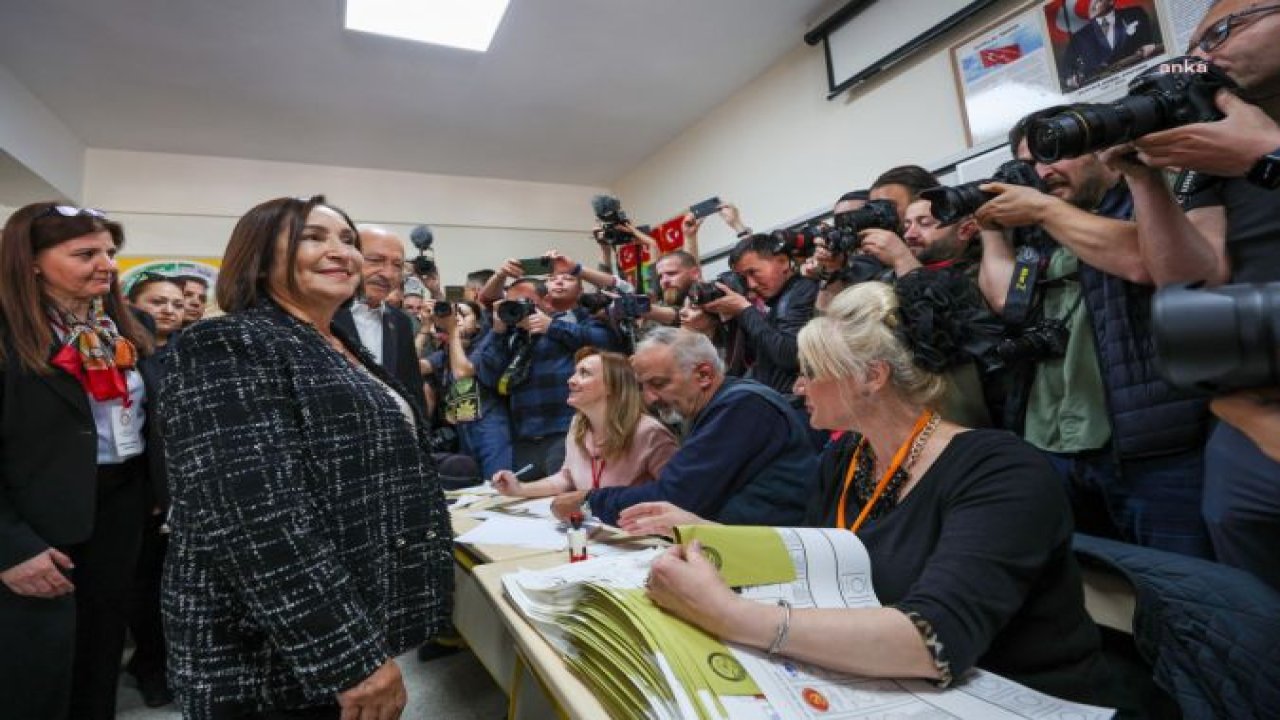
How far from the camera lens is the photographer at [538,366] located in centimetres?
262

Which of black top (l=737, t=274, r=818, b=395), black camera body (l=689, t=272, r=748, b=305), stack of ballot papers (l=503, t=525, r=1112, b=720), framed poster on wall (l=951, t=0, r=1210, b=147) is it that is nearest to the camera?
stack of ballot papers (l=503, t=525, r=1112, b=720)

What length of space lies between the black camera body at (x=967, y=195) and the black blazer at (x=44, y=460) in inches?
82.2

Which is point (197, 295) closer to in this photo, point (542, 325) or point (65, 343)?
point (65, 343)

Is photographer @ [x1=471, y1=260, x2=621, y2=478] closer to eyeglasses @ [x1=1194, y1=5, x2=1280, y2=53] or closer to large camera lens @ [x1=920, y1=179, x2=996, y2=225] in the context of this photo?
large camera lens @ [x1=920, y1=179, x2=996, y2=225]

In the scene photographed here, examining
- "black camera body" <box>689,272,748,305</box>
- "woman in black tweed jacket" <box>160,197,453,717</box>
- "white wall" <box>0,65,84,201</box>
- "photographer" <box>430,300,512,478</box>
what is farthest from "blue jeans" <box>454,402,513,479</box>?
"white wall" <box>0,65,84,201</box>

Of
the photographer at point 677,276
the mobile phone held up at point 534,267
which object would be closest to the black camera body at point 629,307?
the photographer at point 677,276

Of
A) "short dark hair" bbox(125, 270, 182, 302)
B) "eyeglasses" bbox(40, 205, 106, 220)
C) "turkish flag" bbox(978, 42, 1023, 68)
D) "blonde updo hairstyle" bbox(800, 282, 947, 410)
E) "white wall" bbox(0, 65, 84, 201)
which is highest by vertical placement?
"white wall" bbox(0, 65, 84, 201)

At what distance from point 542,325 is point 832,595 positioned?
81.3 inches

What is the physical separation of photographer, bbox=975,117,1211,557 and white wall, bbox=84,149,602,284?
4868 mm

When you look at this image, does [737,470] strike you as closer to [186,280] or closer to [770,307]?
[770,307]

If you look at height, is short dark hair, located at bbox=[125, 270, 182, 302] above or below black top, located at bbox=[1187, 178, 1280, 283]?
above

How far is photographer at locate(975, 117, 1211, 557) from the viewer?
3.77 feet

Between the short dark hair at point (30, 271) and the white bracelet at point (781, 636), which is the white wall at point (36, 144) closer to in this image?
the short dark hair at point (30, 271)

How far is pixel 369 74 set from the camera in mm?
3746
